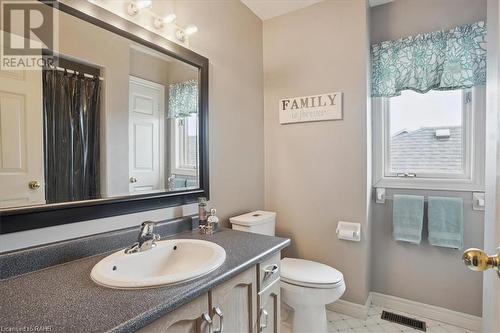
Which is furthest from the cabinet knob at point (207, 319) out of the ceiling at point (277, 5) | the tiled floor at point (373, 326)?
the ceiling at point (277, 5)

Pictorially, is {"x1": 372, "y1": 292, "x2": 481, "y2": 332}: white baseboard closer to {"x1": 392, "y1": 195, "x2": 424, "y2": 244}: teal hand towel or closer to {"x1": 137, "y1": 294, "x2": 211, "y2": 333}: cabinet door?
{"x1": 392, "y1": 195, "x2": 424, "y2": 244}: teal hand towel

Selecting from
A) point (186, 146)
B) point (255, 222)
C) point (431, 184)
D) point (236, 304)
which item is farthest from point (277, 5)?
point (236, 304)

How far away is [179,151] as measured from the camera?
62.3 inches

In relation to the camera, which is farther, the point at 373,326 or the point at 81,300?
the point at 373,326

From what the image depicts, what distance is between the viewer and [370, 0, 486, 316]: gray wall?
1.88 m

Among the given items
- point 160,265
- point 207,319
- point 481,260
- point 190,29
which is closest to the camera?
point 481,260

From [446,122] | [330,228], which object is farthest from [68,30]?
[446,122]

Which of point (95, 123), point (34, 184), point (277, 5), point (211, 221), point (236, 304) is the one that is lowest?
point (236, 304)

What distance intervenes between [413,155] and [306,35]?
4.27ft

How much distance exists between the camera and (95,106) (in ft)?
3.86

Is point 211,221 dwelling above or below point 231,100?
below

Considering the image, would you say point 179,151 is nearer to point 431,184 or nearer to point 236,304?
point 236,304

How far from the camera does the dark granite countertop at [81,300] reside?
66cm

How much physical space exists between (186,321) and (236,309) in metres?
0.28
